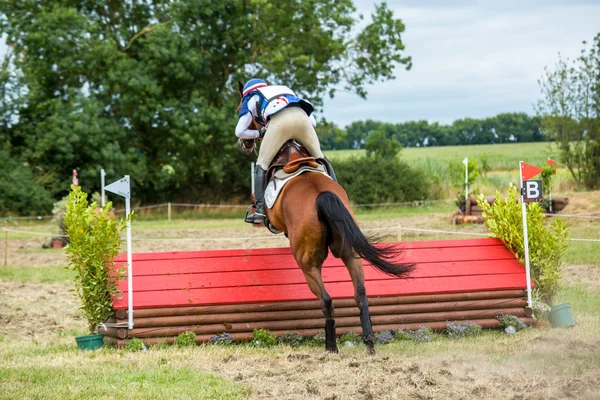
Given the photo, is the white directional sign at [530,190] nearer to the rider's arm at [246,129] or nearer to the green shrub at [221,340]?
the rider's arm at [246,129]

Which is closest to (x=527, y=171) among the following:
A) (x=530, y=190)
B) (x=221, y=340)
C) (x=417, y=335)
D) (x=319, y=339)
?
(x=530, y=190)

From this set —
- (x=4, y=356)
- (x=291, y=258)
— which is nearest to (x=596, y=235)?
(x=291, y=258)

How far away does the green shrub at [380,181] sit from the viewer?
3086 cm

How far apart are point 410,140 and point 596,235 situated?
5630cm

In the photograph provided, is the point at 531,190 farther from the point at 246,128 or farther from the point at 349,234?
the point at 246,128

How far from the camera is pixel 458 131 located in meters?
70.1

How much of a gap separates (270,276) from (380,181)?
2386 centimetres

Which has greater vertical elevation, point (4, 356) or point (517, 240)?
point (517, 240)

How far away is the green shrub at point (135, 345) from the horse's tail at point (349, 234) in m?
2.09

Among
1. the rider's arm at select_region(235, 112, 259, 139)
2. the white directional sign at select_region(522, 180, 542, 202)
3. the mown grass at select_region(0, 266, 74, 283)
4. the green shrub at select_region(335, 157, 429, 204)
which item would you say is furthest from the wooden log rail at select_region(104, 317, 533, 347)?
the green shrub at select_region(335, 157, 429, 204)

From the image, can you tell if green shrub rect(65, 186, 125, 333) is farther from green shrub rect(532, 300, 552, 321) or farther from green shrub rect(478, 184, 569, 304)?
green shrub rect(532, 300, 552, 321)

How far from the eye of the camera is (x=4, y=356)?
22.7ft

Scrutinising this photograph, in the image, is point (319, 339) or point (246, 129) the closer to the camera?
point (319, 339)

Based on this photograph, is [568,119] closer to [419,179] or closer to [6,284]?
[419,179]
